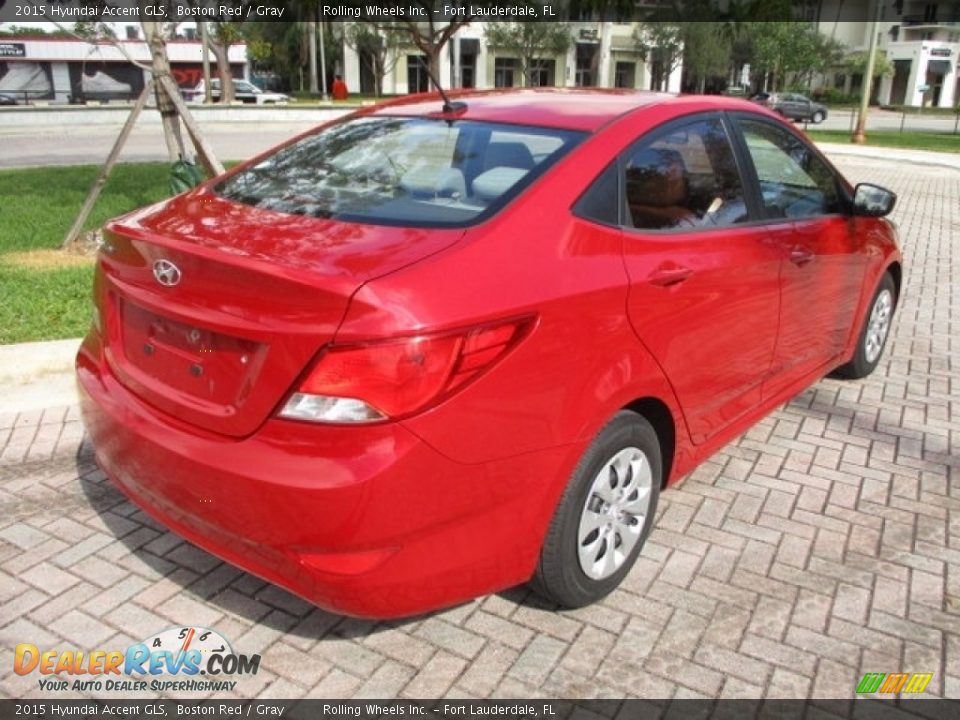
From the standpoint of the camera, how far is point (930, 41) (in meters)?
71.6

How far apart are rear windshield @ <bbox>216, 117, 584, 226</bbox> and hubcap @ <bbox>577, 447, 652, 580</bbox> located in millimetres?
954

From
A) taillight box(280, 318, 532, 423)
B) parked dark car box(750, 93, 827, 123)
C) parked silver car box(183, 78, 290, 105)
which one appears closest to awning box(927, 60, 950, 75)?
parked dark car box(750, 93, 827, 123)

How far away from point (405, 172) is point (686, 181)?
1.06 meters

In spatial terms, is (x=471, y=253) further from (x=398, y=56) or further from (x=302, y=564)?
(x=398, y=56)

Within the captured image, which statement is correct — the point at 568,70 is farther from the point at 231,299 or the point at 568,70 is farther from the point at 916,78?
the point at 231,299

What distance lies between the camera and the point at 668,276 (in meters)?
2.83

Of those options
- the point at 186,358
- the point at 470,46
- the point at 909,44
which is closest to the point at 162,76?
the point at 186,358

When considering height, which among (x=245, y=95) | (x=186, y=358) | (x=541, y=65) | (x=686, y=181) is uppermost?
(x=541, y=65)

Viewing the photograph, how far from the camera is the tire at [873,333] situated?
4.86m

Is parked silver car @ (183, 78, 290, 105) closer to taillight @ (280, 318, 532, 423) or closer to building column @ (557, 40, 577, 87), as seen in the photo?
building column @ (557, 40, 577, 87)

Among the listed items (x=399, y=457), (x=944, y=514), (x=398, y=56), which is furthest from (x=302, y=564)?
(x=398, y=56)

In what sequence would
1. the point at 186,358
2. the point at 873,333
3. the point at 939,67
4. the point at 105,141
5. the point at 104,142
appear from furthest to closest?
1. the point at 939,67
2. the point at 105,141
3. the point at 104,142
4. the point at 873,333
5. the point at 186,358

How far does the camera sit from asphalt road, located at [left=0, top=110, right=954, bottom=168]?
16875 mm

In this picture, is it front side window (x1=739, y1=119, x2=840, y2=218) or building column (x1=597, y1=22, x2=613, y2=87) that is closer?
front side window (x1=739, y1=119, x2=840, y2=218)
